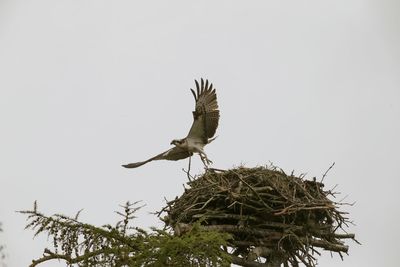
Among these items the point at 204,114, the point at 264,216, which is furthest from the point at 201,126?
the point at 264,216

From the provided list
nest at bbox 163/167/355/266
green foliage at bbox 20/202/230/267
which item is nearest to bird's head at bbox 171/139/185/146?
nest at bbox 163/167/355/266

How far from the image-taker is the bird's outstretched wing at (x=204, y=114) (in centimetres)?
1054

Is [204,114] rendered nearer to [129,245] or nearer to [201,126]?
[201,126]

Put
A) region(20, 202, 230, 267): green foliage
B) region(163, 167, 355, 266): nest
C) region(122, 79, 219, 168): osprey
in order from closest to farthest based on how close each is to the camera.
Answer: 1. region(20, 202, 230, 267): green foliage
2. region(163, 167, 355, 266): nest
3. region(122, 79, 219, 168): osprey

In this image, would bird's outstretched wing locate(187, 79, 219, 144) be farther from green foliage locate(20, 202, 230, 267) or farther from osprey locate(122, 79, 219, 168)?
green foliage locate(20, 202, 230, 267)

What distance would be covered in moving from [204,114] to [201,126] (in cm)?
20

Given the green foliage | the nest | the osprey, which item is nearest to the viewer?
the green foliage

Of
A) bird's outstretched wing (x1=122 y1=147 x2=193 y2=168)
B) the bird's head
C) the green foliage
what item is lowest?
the green foliage

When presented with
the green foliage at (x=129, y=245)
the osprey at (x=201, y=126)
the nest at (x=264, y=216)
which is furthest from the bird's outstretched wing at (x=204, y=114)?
the green foliage at (x=129, y=245)

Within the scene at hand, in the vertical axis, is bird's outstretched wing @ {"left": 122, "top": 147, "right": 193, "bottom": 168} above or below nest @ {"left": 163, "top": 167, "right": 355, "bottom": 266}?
above

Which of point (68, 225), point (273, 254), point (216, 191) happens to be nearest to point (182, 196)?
point (216, 191)

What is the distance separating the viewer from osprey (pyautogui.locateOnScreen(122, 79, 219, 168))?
10.5m

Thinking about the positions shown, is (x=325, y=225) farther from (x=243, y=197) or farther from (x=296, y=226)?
(x=243, y=197)

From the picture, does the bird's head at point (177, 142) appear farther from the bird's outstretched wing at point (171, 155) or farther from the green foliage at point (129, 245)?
the green foliage at point (129, 245)
